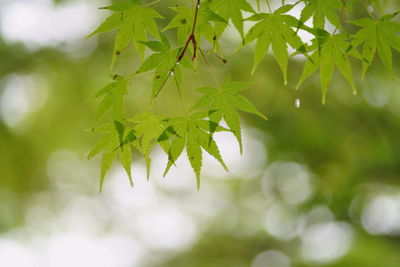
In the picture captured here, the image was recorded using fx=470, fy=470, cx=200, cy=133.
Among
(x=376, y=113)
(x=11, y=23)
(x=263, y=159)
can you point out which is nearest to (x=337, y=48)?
(x=376, y=113)

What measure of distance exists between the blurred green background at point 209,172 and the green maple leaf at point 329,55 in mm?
1888

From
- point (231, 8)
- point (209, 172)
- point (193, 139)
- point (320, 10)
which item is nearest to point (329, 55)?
point (320, 10)

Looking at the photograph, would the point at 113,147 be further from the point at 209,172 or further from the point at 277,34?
the point at 209,172

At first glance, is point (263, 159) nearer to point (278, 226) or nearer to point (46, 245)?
point (278, 226)

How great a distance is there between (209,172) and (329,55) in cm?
521

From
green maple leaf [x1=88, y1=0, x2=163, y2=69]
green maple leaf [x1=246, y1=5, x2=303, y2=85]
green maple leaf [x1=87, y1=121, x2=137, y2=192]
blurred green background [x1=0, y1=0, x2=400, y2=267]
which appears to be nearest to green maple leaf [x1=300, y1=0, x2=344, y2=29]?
green maple leaf [x1=246, y1=5, x2=303, y2=85]

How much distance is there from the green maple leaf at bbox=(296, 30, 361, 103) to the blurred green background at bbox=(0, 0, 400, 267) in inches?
74.3

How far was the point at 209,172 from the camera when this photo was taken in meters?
6.18

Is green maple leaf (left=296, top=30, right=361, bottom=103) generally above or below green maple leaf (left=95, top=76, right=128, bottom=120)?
above

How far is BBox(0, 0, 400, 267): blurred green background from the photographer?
385 centimetres

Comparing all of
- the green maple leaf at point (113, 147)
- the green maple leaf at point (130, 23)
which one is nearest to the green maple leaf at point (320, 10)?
the green maple leaf at point (130, 23)

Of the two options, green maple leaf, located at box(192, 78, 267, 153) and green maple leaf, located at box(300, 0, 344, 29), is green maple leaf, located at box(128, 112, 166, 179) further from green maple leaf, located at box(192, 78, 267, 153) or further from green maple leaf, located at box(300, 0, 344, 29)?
green maple leaf, located at box(300, 0, 344, 29)

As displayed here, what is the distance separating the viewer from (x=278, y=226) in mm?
5332

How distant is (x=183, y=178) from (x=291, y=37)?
17.3 ft
